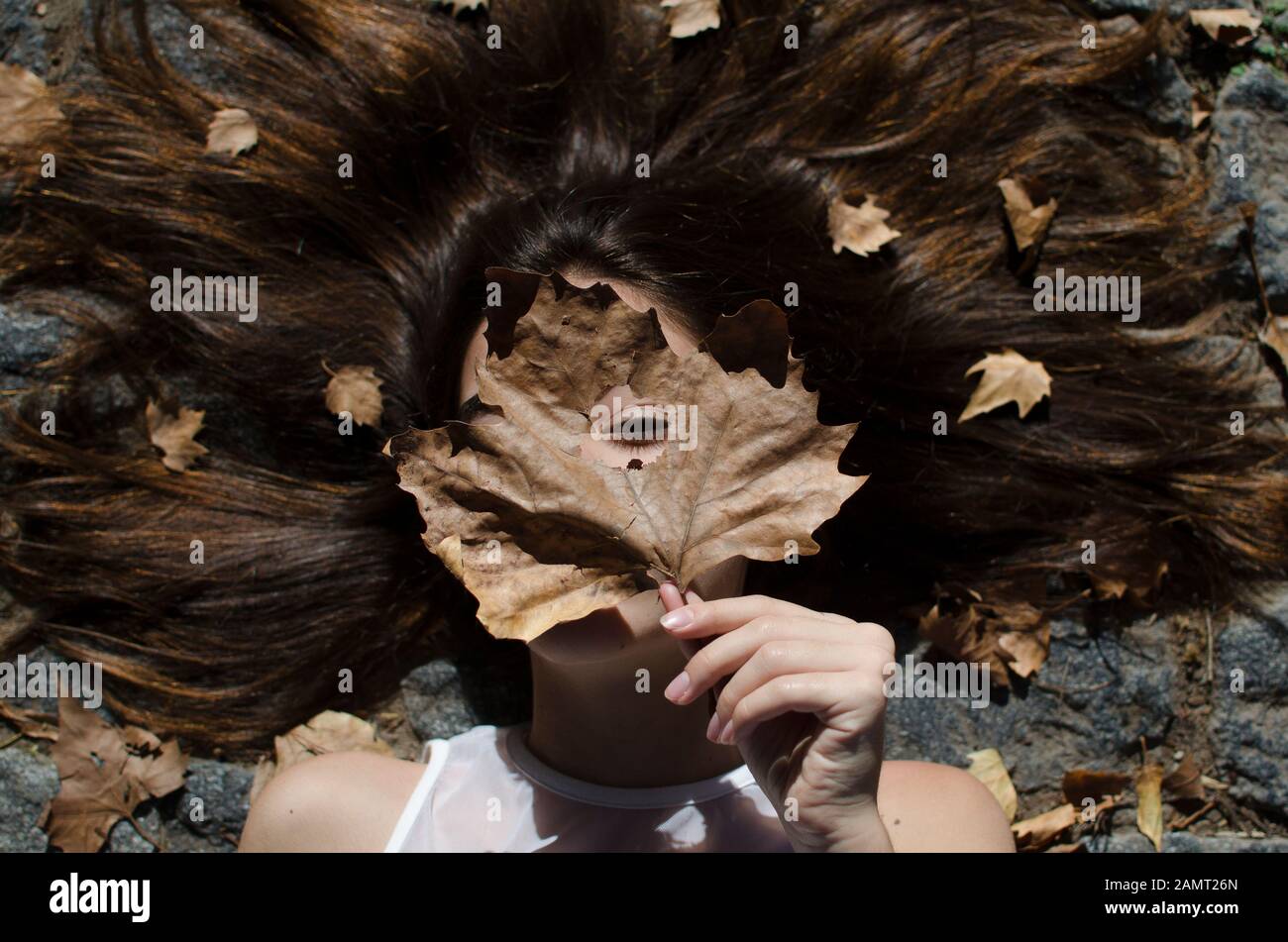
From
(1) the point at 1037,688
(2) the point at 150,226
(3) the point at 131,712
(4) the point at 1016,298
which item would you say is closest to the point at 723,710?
(1) the point at 1037,688

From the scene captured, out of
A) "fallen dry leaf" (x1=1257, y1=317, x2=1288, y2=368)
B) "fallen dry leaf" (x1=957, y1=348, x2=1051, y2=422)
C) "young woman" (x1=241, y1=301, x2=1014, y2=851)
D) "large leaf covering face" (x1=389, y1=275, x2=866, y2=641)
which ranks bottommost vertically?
"young woman" (x1=241, y1=301, x2=1014, y2=851)

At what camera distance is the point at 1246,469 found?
240cm

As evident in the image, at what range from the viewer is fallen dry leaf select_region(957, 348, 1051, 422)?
2.40 metres

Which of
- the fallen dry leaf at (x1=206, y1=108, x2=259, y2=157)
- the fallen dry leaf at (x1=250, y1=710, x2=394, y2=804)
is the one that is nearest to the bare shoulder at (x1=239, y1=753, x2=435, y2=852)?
the fallen dry leaf at (x1=250, y1=710, x2=394, y2=804)

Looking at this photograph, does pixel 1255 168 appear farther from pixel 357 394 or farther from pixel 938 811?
pixel 357 394

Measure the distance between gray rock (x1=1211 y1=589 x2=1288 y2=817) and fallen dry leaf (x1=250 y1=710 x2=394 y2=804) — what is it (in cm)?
190

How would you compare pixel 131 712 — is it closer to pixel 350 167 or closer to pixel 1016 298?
pixel 350 167

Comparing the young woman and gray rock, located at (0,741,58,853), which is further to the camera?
gray rock, located at (0,741,58,853)

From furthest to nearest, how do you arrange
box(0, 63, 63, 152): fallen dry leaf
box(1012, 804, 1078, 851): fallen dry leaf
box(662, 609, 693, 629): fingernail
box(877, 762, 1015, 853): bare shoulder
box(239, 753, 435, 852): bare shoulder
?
box(0, 63, 63, 152): fallen dry leaf < box(1012, 804, 1078, 851): fallen dry leaf < box(239, 753, 435, 852): bare shoulder < box(877, 762, 1015, 853): bare shoulder < box(662, 609, 693, 629): fingernail

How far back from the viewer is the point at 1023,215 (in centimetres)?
243

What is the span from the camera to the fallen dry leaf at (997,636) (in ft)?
7.80

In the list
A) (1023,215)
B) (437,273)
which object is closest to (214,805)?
(437,273)

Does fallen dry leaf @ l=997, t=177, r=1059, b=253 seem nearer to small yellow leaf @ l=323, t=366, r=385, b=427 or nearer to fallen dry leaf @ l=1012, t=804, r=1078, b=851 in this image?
fallen dry leaf @ l=1012, t=804, r=1078, b=851

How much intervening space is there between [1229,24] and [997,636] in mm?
1526
